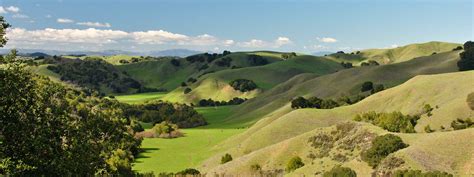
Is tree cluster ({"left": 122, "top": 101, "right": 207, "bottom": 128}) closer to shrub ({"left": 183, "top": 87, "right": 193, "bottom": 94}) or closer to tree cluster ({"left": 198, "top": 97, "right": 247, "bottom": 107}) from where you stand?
tree cluster ({"left": 198, "top": 97, "right": 247, "bottom": 107})

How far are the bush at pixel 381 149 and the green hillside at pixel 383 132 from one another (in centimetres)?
71

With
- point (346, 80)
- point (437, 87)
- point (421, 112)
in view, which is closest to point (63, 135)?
point (421, 112)

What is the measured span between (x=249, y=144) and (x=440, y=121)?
26.9 metres

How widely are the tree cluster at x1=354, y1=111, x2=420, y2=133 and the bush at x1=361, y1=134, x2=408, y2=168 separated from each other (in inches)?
634

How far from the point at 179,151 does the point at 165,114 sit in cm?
5049

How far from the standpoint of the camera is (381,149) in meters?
40.3

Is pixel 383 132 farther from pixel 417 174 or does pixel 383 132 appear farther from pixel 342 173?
pixel 417 174

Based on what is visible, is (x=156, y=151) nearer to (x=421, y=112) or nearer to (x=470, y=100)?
(x=421, y=112)

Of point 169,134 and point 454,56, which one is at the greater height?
point 454,56

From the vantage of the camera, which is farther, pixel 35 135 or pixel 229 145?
pixel 229 145

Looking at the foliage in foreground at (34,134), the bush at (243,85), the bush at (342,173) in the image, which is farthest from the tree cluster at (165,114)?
the foliage in foreground at (34,134)

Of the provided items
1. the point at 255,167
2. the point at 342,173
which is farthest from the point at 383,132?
the point at 255,167

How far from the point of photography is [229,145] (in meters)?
76.5

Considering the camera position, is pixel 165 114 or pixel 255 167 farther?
pixel 165 114
